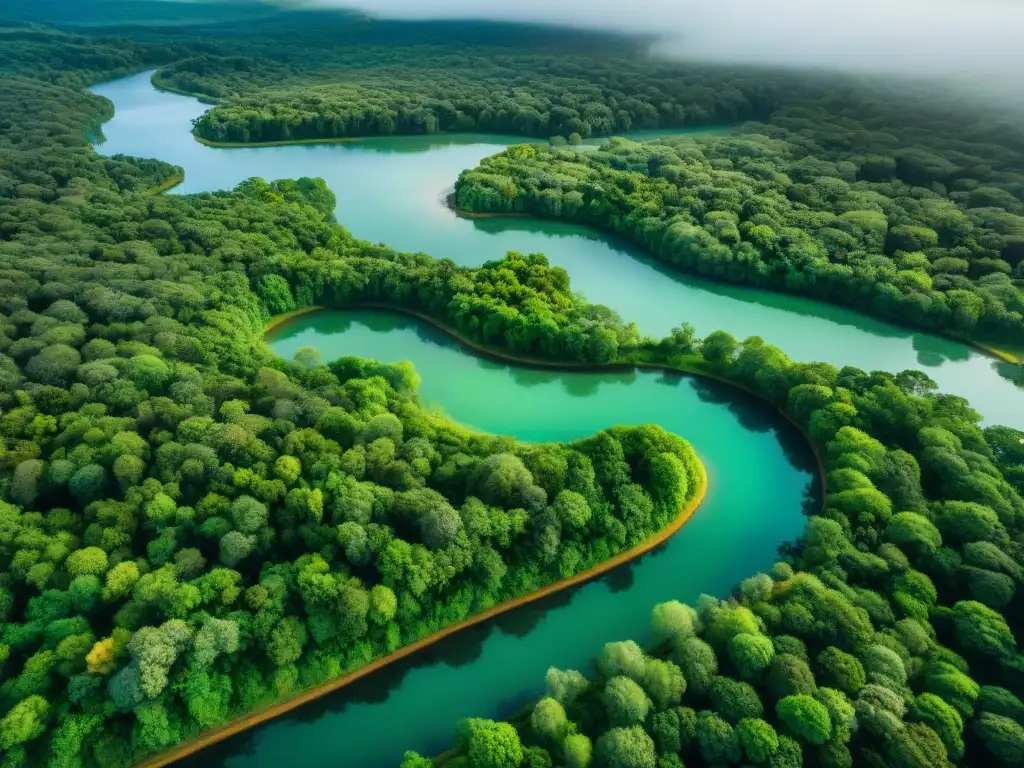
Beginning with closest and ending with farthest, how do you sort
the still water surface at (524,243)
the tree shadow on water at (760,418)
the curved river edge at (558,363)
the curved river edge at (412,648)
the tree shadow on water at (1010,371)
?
the curved river edge at (412,648) → the tree shadow on water at (760,418) → the curved river edge at (558,363) → the tree shadow on water at (1010,371) → the still water surface at (524,243)

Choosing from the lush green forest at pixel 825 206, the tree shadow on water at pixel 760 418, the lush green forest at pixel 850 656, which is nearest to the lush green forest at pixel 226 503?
the lush green forest at pixel 850 656

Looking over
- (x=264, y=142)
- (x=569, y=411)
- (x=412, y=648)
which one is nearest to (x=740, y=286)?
(x=569, y=411)

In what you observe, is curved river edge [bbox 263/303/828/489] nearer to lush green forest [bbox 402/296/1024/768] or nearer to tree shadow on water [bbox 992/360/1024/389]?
lush green forest [bbox 402/296/1024/768]

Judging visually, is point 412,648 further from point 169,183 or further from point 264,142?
point 264,142

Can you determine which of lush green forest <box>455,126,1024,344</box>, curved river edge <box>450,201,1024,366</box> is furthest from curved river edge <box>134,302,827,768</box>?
lush green forest <box>455,126,1024,344</box>

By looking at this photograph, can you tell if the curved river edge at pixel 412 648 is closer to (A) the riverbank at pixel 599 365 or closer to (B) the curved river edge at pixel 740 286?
(A) the riverbank at pixel 599 365

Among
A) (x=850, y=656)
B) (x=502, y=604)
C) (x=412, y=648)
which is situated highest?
(x=850, y=656)

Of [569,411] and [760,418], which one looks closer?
[760,418]
